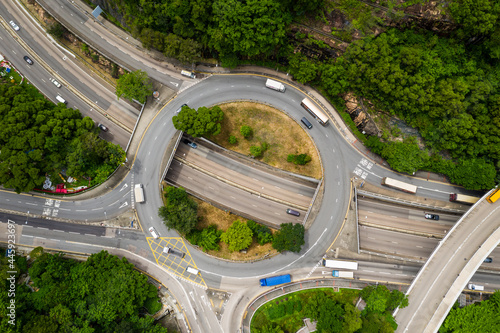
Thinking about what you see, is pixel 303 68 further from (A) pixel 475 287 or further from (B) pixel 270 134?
(A) pixel 475 287

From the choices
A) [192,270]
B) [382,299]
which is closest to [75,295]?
[192,270]

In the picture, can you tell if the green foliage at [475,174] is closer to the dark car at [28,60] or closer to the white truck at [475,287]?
the white truck at [475,287]

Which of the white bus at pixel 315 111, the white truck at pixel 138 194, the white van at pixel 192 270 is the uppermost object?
the white bus at pixel 315 111

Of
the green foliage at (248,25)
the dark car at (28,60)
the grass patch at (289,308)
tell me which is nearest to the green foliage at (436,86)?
the green foliage at (248,25)

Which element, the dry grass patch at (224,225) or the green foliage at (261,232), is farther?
the dry grass patch at (224,225)

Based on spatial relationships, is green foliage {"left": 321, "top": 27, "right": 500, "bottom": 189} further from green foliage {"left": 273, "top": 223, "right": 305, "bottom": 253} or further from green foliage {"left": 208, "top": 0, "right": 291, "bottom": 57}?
green foliage {"left": 273, "top": 223, "right": 305, "bottom": 253}

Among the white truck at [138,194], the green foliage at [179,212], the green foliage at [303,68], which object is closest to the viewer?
the green foliage at [179,212]
